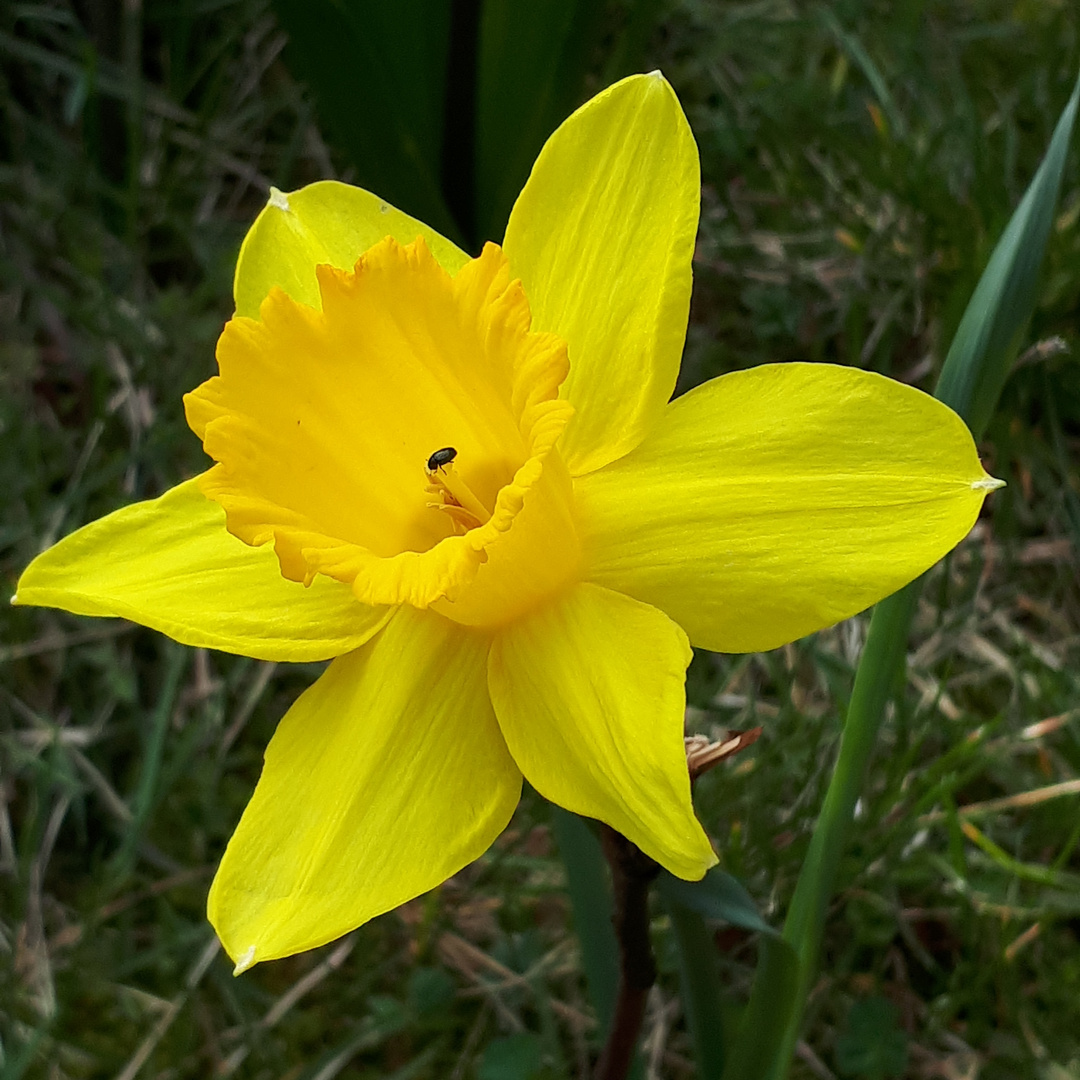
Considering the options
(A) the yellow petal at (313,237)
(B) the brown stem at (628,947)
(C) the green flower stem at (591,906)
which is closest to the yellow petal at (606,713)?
(B) the brown stem at (628,947)

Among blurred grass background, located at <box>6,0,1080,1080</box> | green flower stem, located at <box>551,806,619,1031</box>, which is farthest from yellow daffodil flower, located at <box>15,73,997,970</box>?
blurred grass background, located at <box>6,0,1080,1080</box>

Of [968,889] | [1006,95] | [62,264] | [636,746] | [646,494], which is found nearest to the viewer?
[636,746]

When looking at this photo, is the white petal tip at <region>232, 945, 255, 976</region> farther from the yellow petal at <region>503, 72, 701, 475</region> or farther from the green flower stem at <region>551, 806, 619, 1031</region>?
the yellow petal at <region>503, 72, 701, 475</region>

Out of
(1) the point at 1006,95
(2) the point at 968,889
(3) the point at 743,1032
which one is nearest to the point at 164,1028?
(3) the point at 743,1032

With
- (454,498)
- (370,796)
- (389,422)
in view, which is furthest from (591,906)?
(389,422)

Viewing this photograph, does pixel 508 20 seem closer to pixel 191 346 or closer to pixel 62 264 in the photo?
pixel 191 346

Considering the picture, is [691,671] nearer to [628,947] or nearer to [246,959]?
[628,947]
